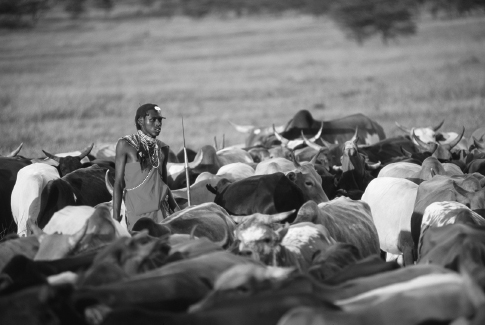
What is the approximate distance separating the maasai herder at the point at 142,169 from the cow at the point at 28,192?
2.33m

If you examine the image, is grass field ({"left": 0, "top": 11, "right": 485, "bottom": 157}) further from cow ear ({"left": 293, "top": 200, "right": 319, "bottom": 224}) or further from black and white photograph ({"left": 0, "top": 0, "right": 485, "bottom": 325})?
cow ear ({"left": 293, "top": 200, "right": 319, "bottom": 224})

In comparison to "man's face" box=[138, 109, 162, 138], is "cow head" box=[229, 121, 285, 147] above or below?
below

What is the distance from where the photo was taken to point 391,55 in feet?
118

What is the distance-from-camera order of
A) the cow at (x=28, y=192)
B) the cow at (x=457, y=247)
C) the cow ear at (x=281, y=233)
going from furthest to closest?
the cow at (x=28, y=192), the cow ear at (x=281, y=233), the cow at (x=457, y=247)

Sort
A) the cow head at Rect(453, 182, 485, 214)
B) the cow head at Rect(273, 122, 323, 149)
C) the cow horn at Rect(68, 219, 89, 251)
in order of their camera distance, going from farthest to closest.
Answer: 1. the cow head at Rect(273, 122, 323, 149)
2. the cow head at Rect(453, 182, 485, 214)
3. the cow horn at Rect(68, 219, 89, 251)

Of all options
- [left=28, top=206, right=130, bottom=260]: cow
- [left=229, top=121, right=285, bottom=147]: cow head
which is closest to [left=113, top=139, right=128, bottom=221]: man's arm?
[left=28, top=206, right=130, bottom=260]: cow

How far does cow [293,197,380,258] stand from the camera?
7387mm

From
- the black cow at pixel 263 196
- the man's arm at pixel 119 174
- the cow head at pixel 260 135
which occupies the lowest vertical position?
the cow head at pixel 260 135

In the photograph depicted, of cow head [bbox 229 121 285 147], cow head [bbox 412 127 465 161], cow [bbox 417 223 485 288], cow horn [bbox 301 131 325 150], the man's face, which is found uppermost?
the man's face

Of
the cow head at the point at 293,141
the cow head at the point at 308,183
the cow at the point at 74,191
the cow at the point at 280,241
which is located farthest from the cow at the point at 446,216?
the cow head at the point at 293,141

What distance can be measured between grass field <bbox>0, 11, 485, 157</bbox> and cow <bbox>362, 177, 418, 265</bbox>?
33.6 ft

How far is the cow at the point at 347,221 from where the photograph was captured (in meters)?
7.39

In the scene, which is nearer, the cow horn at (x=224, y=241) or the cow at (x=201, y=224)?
the cow horn at (x=224, y=241)

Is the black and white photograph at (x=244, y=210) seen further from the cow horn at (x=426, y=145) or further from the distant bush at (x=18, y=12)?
the distant bush at (x=18, y=12)
